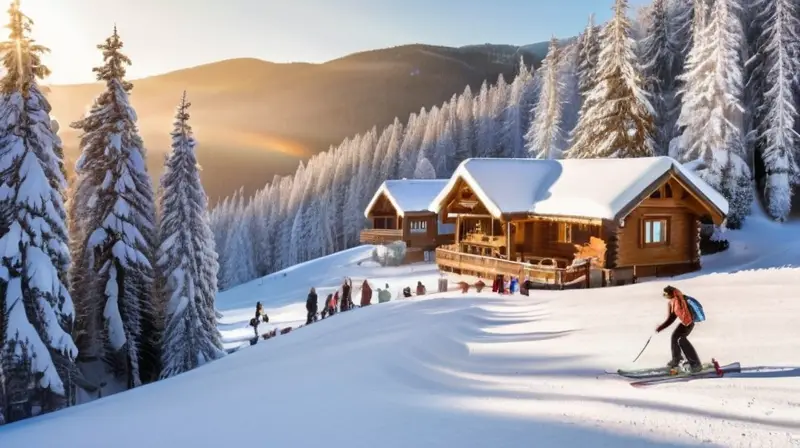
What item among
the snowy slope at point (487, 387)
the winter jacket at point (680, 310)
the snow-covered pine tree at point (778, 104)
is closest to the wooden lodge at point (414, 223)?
the snow-covered pine tree at point (778, 104)

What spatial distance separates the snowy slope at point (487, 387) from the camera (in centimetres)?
800

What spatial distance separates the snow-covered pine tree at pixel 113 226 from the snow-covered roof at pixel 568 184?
1748 cm

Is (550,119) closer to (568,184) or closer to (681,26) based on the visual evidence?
(681,26)

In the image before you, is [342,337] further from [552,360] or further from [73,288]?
[73,288]

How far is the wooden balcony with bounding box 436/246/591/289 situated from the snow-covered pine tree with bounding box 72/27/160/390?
56.7 ft

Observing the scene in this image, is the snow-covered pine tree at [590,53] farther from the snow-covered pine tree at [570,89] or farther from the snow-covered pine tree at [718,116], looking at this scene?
the snow-covered pine tree at [718,116]

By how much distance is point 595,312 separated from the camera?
17.3 m

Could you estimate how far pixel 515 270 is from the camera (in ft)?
92.6

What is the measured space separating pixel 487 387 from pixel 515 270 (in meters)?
17.9

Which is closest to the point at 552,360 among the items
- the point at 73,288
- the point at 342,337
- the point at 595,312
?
the point at 595,312

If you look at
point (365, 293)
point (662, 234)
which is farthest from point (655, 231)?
point (365, 293)

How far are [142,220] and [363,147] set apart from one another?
83248 millimetres

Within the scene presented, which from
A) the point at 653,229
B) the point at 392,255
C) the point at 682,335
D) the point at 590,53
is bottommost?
the point at 392,255

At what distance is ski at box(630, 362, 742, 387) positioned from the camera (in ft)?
32.4
